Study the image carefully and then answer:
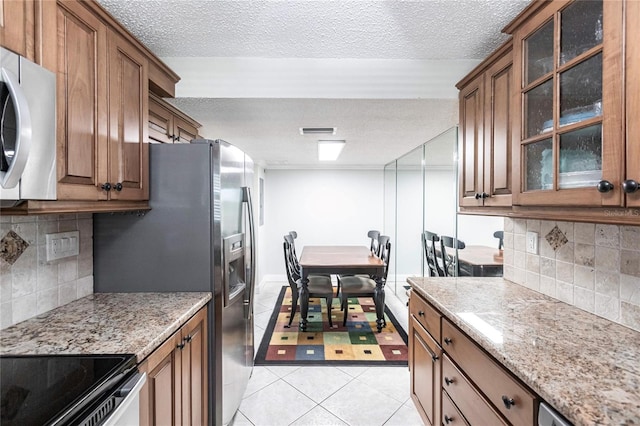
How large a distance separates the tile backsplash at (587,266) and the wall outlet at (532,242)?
0.8 inches

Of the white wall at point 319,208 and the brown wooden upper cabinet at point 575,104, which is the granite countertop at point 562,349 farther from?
the white wall at point 319,208

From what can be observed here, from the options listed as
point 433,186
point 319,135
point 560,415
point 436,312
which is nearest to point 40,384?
point 560,415

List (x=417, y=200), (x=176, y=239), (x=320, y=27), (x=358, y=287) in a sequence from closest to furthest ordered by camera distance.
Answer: (x=320, y=27) → (x=176, y=239) → (x=358, y=287) → (x=417, y=200)

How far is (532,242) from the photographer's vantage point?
5.76 feet

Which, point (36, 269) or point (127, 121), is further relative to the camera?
point (127, 121)

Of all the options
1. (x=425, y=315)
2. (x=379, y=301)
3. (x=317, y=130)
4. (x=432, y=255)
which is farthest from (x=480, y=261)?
(x=317, y=130)

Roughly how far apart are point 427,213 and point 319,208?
225 centimetres

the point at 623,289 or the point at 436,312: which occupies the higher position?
the point at 623,289

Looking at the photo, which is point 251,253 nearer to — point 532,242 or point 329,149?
point 532,242

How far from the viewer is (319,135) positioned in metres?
3.26

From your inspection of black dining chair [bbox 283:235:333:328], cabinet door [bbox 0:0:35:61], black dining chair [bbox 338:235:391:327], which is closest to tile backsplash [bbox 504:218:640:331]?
black dining chair [bbox 338:235:391:327]

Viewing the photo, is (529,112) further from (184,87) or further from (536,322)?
(184,87)

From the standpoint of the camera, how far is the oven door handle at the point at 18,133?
0.86 m

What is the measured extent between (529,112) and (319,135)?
7.22 ft
